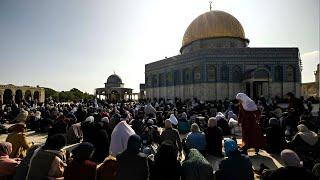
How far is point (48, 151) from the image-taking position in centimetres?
386

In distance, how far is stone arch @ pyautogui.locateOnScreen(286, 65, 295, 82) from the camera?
993 inches

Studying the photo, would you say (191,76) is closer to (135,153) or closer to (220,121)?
(220,121)

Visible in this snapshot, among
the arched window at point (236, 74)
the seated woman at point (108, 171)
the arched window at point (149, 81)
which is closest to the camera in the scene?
the seated woman at point (108, 171)

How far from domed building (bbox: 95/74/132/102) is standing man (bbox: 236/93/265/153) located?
34292mm

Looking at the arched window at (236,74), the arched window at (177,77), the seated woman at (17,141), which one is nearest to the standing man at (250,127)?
the seated woman at (17,141)

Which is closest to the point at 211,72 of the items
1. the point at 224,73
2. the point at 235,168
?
the point at 224,73

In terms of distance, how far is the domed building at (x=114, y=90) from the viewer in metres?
41.1

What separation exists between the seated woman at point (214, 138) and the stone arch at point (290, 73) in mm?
20889

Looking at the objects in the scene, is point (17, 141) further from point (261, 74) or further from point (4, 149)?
point (261, 74)

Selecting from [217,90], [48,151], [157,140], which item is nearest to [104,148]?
[157,140]

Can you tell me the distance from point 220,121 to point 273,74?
1707 centimetres

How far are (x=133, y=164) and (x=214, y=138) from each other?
3662 mm

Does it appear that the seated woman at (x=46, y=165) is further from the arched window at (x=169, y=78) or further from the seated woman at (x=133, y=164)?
the arched window at (x=169, y=78)

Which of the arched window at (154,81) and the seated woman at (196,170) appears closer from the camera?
the seated woman at (196,170)
